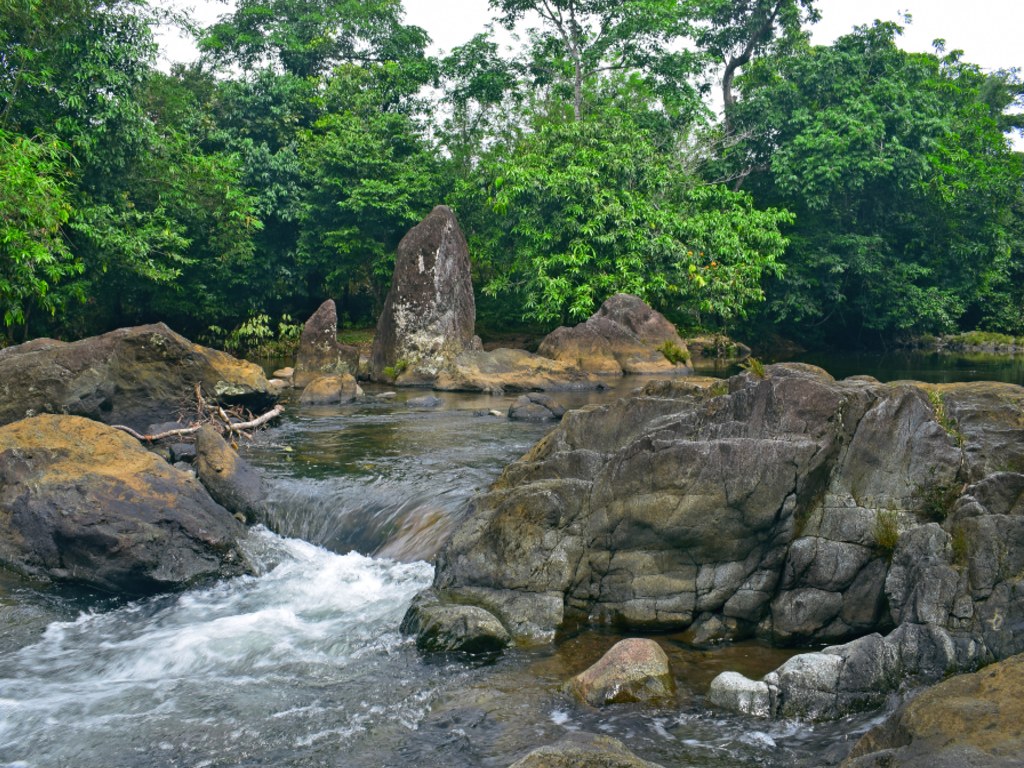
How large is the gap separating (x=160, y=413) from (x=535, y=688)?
10.6 m

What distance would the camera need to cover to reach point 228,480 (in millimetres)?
11172

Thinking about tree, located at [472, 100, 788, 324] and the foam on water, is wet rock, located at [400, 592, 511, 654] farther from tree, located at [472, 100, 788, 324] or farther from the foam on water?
tree, located at [472, 100, 788, 324]

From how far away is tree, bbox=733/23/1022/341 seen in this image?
3195cm

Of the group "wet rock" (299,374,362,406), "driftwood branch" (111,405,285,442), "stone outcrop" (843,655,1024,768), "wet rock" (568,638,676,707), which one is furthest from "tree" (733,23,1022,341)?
"stone outcrop" (843,655,1024,768)

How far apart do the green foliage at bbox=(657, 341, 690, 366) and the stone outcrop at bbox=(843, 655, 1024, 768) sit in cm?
2186

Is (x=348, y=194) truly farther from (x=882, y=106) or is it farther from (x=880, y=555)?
(x=880, y=555)

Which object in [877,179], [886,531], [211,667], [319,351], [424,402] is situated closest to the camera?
[886,531]

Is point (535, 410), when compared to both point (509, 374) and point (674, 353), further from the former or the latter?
point (674, 353)

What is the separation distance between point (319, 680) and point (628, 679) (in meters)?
2.38

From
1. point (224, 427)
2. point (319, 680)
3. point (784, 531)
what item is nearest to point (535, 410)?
point (224, 427)

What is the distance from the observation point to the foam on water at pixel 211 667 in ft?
19.7

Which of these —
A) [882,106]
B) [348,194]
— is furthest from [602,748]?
[882,106]

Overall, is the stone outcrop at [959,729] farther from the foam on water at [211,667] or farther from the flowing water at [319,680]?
the foam on water at [211,667]

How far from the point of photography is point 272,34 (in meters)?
39.1
